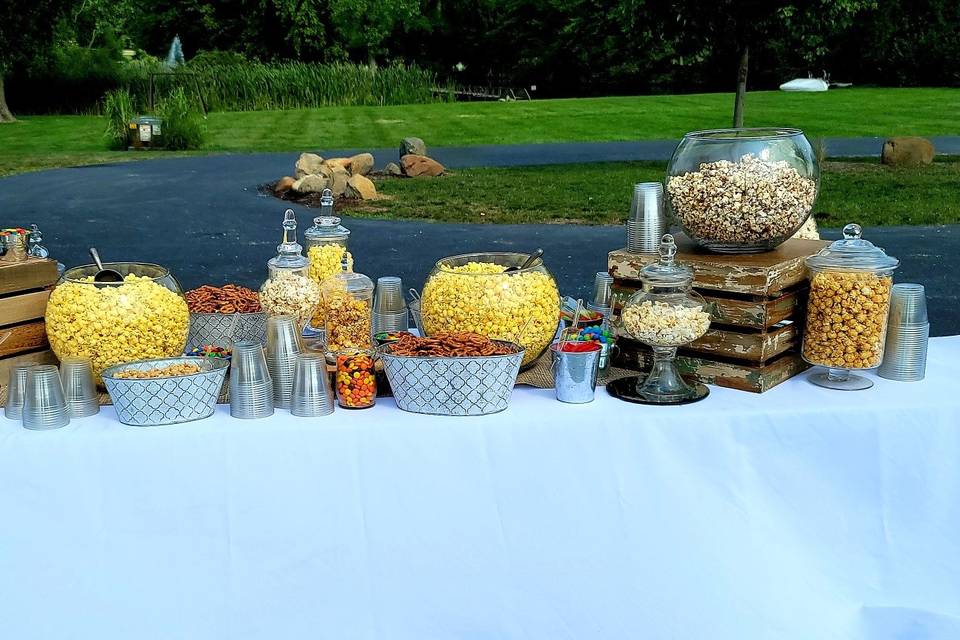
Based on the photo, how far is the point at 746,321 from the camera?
2.42m

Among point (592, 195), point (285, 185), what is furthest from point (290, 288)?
point (285, 185)

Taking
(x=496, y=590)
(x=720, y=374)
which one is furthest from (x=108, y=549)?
(x=720, y=374)

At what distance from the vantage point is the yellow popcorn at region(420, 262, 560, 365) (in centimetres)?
244

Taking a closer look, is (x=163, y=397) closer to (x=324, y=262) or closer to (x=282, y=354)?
(x=282, y=354)

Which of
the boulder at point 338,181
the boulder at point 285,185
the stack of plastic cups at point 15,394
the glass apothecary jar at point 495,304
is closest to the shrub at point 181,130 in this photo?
the boulder at point 285,185

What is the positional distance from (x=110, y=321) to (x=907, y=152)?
15.2 metres

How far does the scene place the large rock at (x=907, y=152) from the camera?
15562mm

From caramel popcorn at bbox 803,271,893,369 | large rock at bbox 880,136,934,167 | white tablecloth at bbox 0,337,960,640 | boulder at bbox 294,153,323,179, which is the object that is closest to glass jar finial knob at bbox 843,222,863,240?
caramel popcorn at bbox 803,271,893,369

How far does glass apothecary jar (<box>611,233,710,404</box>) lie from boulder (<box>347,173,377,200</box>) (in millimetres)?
10756

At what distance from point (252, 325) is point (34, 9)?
1106 inches

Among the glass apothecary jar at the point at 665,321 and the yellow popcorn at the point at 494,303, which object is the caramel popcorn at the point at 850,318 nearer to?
the glass apothecary jar at the point at 665,321

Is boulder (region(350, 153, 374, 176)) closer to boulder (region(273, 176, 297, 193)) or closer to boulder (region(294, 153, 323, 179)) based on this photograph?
boulder (region(294, 153, 323, 179))

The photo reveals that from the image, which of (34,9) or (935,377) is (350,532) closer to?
(935,377)

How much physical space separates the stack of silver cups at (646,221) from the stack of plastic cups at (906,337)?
22.3 inches
